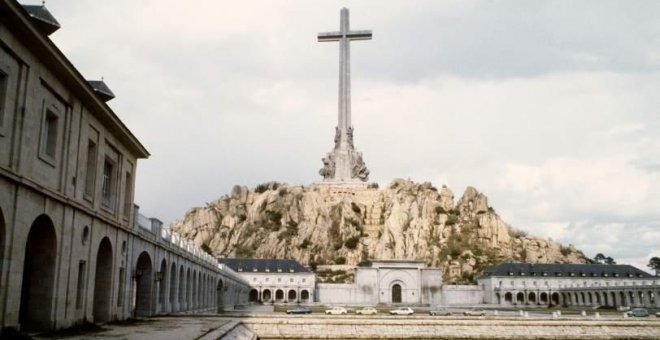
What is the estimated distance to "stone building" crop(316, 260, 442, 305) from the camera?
327ft

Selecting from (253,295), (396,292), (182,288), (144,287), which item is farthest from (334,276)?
(144,287)

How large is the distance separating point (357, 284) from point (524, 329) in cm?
6505

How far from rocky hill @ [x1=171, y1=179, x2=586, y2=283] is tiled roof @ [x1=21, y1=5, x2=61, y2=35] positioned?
105048 mm

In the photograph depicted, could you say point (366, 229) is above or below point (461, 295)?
above

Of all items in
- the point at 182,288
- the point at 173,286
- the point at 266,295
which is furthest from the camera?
the point at 266,295

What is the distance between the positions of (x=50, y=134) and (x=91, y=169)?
457cm

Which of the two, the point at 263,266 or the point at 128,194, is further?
the point at 263,266

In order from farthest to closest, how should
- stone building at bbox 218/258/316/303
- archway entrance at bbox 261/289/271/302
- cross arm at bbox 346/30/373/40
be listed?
cross arm at bbox 346/30/373/40, archway entrance at bbox 261/289/271/302, stone building at bbox 218/258/316/303

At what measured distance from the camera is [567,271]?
4353 inches

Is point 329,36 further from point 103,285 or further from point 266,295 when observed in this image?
point 103,285

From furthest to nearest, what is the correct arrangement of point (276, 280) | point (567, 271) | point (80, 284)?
point (567, 271), point (276, 280), point (80, 284)

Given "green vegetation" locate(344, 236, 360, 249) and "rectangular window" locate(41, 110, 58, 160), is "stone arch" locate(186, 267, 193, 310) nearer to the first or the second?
"rectangular window" locate(41, 110, 58, 160)

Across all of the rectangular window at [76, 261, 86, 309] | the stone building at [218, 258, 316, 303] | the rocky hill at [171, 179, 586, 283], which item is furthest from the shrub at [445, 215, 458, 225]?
the rectangular window at [76, 261, 86, 309]

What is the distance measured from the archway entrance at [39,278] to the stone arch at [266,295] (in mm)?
84931
